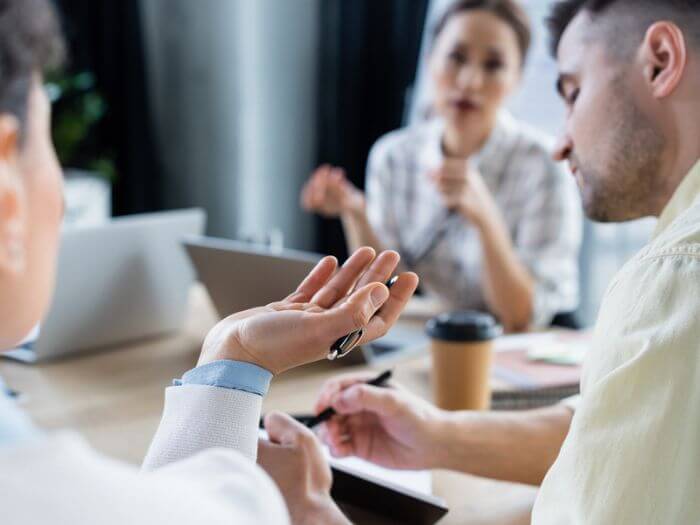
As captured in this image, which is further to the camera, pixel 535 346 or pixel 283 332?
pixel 535 346

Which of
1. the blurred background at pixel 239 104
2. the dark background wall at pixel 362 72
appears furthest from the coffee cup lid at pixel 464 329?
the dark background wall at pixel 362 72

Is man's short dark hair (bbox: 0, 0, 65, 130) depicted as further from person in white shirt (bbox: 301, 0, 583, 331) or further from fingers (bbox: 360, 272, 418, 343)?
person in white shirt (bbox: 301, 0, 583, 331)

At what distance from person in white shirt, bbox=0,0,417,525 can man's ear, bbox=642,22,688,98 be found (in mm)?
407

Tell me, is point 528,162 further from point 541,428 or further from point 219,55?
point 219,55

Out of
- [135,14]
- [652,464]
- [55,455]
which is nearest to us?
[55,455]

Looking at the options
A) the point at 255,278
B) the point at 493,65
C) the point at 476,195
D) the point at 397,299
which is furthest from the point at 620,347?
the point at 493,65

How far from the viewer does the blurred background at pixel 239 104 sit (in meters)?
3.14

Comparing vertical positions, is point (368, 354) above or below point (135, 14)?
below

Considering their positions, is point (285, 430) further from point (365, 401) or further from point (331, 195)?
point (331, 195)

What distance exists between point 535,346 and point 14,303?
1197mm

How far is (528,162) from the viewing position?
2189 mm

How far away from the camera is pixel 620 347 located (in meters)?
0.71

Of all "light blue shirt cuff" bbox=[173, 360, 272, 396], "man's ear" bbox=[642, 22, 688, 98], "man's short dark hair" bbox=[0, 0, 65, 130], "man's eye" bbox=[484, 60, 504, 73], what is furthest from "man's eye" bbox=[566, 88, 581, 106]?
"man's eye" bbox=[484, 60, 504, 73]

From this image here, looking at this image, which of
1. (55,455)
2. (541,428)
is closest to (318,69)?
(541,428)
